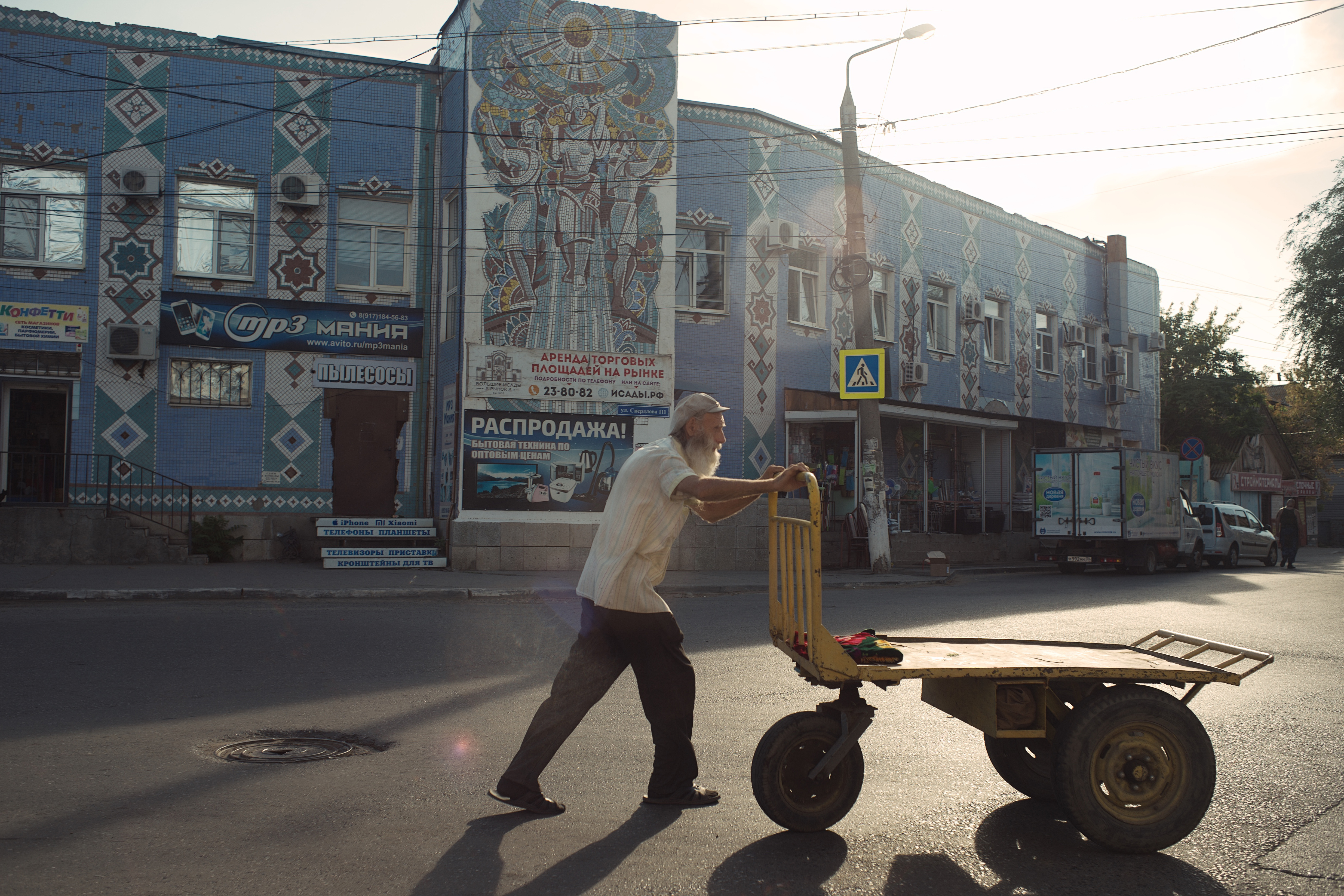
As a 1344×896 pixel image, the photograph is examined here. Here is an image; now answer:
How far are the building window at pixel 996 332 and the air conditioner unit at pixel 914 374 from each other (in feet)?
13.2

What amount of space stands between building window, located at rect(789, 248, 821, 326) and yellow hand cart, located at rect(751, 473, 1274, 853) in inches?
719

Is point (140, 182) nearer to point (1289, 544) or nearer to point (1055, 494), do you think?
point (1055, 494)

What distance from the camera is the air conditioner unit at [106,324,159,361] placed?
17.3 m

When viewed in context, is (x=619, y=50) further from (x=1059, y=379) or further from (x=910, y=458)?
(x=1059, y=379)

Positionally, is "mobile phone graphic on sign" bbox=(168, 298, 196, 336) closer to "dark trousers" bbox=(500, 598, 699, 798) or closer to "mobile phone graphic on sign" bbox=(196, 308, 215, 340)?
"mobile phone graphic on sign" bbox=(196, 308, 215, 340)

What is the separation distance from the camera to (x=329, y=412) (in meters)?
18.7

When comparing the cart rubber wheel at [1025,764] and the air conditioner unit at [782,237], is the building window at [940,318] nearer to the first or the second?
the air conditioner unit at [782,237]

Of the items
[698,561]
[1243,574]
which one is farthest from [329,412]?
[1243,574]

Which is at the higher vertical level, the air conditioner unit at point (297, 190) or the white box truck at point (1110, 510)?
the air conditioner unit at point (297, 190)

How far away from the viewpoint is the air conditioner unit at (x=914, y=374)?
978 inches

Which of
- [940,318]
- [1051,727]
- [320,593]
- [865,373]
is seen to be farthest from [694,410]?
[940,318]

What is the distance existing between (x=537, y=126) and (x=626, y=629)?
51.5 ft

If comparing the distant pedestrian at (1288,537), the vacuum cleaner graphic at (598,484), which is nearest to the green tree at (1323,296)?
the distant pedestrian at (1288,537)

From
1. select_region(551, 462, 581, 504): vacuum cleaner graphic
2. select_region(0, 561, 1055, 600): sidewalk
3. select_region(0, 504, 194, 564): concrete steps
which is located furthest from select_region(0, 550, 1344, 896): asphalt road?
select_region(551, 462, 581, 504): vacuum cleaner graphic
